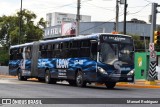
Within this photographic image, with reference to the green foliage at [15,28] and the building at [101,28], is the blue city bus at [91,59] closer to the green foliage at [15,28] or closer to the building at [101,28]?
the green foliage at [15,28]

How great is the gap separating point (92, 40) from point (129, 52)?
91.5 inches

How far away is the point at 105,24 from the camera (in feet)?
327

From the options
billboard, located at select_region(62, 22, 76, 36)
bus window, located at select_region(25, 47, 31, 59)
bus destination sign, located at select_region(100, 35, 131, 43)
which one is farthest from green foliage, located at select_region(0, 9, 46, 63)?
bus destination sign, located at select_region(100, 35, 131, 43)

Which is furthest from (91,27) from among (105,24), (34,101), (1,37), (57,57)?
(34,101)

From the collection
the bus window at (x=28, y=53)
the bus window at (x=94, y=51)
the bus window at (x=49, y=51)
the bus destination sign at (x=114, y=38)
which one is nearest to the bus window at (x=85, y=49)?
the bus window at (x=94, y=51)

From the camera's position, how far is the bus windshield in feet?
87.1

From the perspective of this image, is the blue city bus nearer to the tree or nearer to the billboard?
the billboard

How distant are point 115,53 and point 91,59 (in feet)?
4.79

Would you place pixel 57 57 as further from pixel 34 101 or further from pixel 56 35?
pixel 56 35

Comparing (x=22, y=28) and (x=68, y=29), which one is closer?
(x=68, y=29)

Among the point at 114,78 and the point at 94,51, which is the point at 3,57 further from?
the point at 114,78

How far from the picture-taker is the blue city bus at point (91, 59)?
2664 cm

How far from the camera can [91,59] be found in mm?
27188

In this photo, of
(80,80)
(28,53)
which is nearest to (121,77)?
(80,80)
